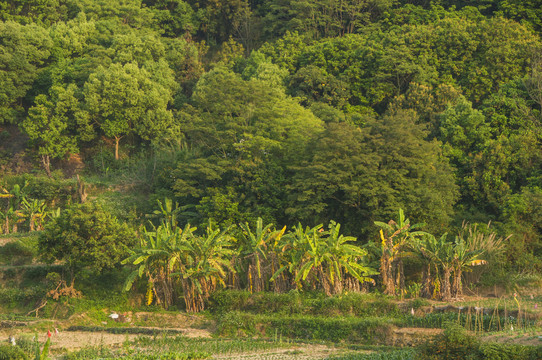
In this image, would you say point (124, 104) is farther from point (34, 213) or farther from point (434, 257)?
point (434, 257)

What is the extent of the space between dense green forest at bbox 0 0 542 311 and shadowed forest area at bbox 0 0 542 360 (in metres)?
0.12

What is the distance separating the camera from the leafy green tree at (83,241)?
927 inches

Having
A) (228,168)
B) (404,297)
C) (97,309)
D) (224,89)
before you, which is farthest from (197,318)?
(224,89)

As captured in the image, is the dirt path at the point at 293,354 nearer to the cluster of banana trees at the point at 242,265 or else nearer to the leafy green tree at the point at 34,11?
the cluster of banana trees at the point at 242,265

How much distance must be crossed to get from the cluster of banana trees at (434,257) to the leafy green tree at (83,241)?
9560 millimetres

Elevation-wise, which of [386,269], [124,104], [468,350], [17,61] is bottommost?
[468,350]

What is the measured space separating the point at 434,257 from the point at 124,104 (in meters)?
23.5

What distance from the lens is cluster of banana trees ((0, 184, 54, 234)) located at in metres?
33.3

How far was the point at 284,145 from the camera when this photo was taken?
31672 millimetres

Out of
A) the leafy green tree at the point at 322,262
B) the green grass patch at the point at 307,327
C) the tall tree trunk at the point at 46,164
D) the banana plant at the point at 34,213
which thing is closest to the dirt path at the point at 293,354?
the green grass patch at the point at 307,327

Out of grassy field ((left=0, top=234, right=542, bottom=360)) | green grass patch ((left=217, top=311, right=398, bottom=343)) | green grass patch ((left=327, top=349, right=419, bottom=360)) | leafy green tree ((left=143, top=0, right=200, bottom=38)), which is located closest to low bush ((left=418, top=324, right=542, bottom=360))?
grassy field ((left=0, top=234, right=542, bottom=360))

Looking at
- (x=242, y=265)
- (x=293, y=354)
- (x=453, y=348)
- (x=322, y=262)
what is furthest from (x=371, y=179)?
(x=453, y=348)

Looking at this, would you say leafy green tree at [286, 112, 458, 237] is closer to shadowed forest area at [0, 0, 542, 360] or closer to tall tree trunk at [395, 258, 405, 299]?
shadowed forest area at [0, 0, 542, 360]

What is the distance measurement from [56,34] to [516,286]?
3493 centimetres
